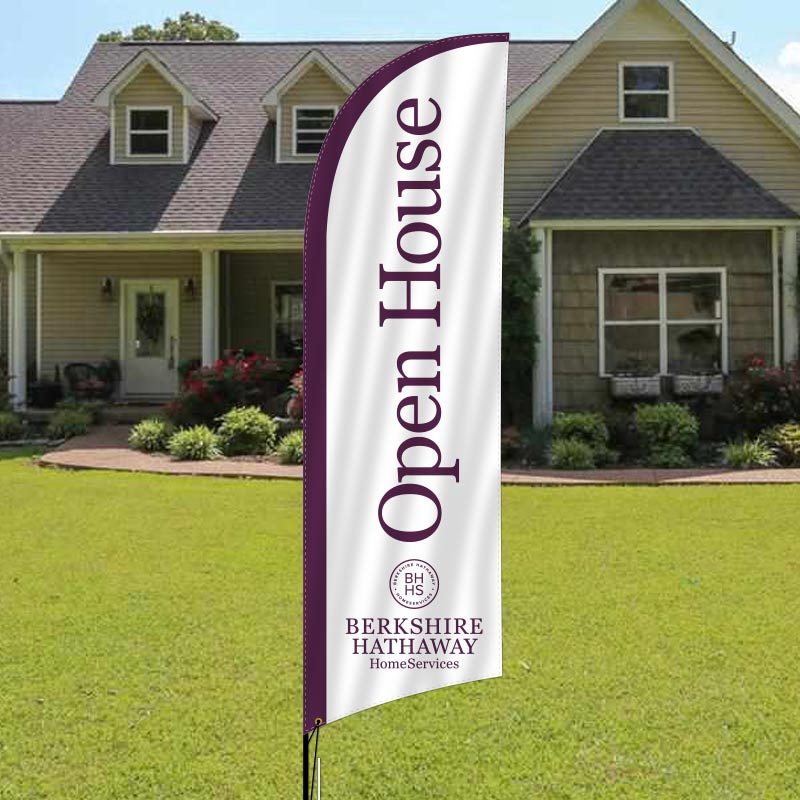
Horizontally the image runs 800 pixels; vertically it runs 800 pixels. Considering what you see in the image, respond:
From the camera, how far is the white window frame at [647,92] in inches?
641

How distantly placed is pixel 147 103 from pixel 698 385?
430 inches

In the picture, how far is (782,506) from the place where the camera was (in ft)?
32.0

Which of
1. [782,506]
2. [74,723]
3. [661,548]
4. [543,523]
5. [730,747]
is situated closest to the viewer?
[730,747]

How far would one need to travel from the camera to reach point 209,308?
16.7 metres

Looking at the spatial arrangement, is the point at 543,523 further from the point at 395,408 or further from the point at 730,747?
the point at 395,408

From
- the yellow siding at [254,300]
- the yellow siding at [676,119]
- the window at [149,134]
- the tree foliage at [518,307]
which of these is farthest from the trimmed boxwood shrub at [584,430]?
the window at [149,134]

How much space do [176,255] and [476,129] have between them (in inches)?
668

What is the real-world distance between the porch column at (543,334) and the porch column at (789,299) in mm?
3401

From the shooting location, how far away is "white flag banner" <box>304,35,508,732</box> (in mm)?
3314

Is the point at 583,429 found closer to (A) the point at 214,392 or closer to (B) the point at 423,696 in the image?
(A) the point at 214,392

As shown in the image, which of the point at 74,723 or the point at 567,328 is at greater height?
the point at 567,328

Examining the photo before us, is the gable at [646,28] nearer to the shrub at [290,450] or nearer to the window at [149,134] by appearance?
the window at [149,134]

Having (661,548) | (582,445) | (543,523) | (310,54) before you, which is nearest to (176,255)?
(310,54)

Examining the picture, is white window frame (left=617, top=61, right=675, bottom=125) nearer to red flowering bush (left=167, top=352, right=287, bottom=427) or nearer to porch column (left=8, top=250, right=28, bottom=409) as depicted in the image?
red flowering bush (left=167, top=352, right=287, bottom=427)
